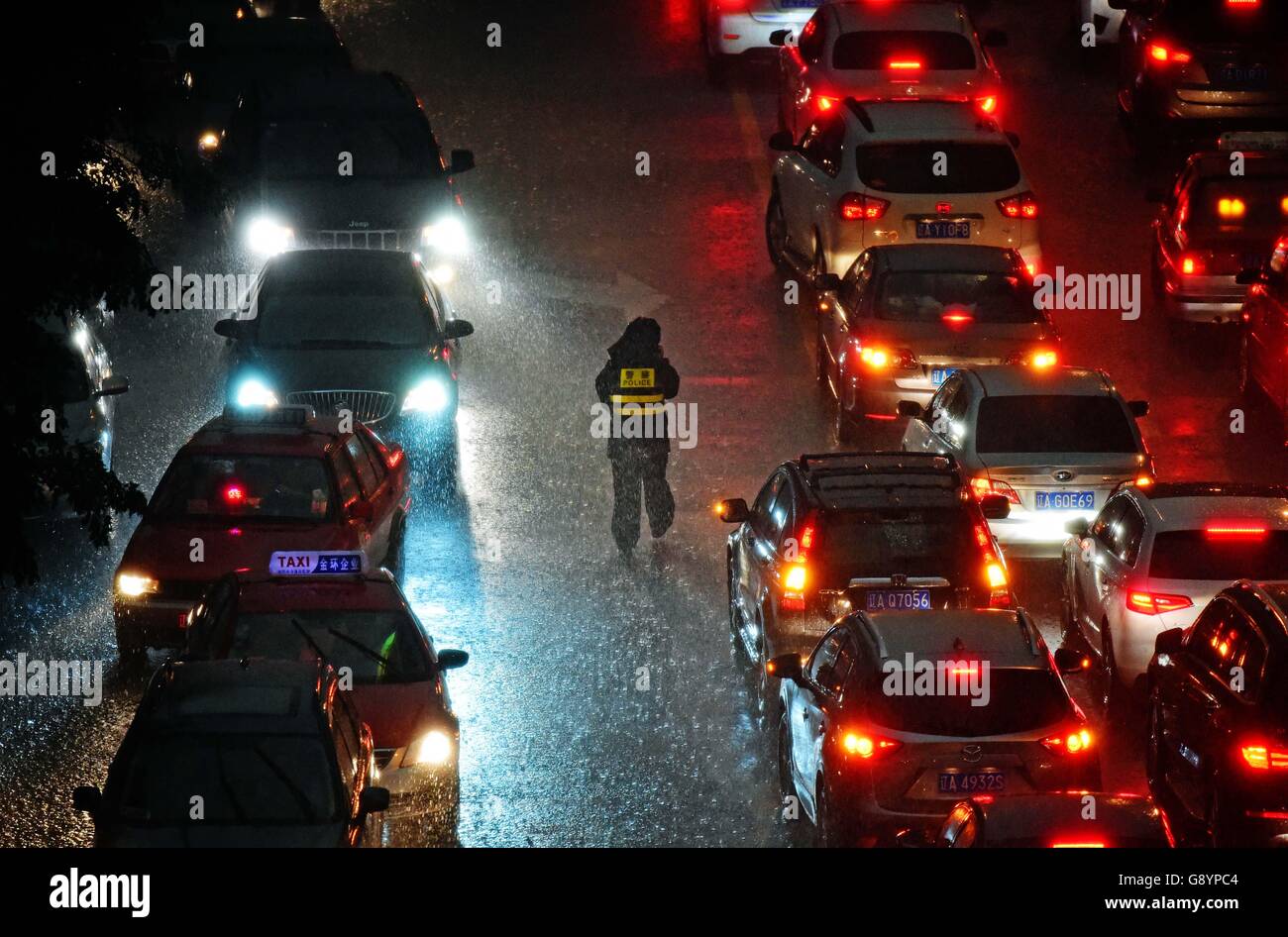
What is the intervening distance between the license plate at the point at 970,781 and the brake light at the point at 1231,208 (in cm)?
1173

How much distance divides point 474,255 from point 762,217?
10.6 feet

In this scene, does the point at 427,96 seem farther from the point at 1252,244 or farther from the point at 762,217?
the point at 1252,244

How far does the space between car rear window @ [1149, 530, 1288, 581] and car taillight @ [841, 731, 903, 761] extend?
3337 millimetres

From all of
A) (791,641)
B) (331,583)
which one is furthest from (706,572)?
(331,583)

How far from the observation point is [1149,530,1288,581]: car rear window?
1532 centimetres

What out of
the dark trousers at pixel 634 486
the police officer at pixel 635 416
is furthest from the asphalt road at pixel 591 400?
the police officer at pixel 635 416

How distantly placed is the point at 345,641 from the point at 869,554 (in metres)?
3.30

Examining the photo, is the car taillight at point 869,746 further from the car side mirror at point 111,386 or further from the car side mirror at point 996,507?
the car side mirror at point 111,386

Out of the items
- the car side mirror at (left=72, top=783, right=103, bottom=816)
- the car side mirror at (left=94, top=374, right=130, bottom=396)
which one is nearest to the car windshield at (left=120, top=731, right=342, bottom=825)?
the car side mirror at (left=72, top=783, right=103, bottom=816)

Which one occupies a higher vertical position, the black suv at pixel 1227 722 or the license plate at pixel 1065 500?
the license plate at pixel 1065 500

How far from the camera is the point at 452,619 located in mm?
17922

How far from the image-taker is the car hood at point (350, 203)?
24.5m

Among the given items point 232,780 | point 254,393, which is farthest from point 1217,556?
point 254,393

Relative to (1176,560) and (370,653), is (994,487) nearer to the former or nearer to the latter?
(1176,560)
